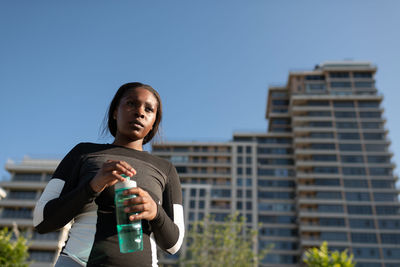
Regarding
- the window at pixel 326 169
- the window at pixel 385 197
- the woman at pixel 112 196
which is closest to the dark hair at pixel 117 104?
the woman at pixel 112 196

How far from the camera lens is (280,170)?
67.7 metres

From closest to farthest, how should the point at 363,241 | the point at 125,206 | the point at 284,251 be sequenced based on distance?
the point at 125,206 < the point at 363,241 < the point at 284,251

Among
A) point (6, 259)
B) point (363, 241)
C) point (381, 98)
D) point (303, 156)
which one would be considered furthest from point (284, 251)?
point (6, 259)

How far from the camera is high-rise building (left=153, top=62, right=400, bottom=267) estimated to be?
56781 mm

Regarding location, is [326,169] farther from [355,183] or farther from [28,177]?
[28,177]

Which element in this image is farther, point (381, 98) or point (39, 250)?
point (381, 98)

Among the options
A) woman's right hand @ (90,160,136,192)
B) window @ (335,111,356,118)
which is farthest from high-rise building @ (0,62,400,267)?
woman's right hand @ (90,160,136,192)

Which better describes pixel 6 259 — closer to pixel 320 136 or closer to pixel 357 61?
pixel 320 136

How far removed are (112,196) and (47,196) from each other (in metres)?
0.35

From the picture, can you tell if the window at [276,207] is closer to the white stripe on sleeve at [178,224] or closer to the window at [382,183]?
the window at [382,183]

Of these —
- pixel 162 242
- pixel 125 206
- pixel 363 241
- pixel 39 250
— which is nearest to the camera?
pixel 125 206

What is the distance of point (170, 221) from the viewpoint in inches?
70.7

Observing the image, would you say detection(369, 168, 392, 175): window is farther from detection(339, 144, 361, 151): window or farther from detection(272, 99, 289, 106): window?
detection(272, 99, 289, 106): window

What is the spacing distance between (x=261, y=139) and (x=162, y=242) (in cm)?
7082
